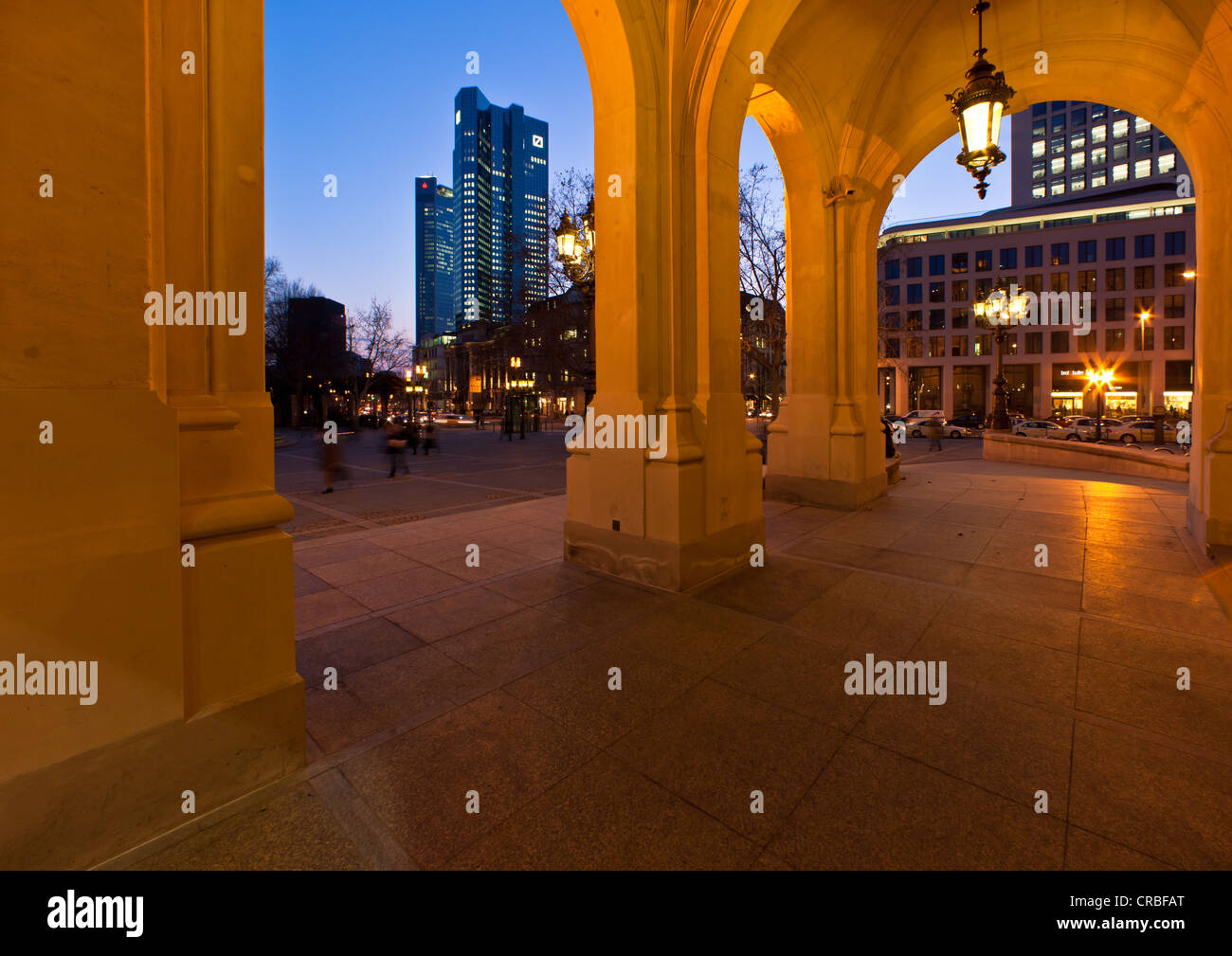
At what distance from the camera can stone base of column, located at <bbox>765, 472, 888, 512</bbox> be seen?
33.1 feet

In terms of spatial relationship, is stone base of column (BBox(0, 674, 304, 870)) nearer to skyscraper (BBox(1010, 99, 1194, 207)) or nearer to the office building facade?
the office building facade

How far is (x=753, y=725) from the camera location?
132 inches

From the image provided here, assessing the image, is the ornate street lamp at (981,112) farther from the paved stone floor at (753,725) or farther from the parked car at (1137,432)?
the parked car at (1137,432)

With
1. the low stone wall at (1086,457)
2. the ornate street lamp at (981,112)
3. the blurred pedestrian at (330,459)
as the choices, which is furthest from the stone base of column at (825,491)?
the low stone wall at (1086,457)

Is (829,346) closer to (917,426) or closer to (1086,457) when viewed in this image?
(1086,457)

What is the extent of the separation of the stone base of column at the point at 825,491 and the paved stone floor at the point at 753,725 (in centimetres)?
359

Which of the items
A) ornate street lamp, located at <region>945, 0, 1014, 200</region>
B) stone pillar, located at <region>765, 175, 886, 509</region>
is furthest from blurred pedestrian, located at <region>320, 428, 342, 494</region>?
ornate street lamp, located at <region>945, 0, 1014, 200</region>

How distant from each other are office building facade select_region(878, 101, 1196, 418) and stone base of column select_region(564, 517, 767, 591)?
5868 cm

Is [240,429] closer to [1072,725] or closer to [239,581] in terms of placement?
[239,581]

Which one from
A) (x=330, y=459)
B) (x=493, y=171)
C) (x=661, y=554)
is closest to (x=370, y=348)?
(x=330, y=459)

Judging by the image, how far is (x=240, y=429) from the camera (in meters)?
2.96

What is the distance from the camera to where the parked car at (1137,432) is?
38031mm

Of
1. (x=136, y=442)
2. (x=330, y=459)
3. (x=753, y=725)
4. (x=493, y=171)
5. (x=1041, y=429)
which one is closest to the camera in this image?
(x=136, y=442)

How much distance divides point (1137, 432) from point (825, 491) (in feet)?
141
